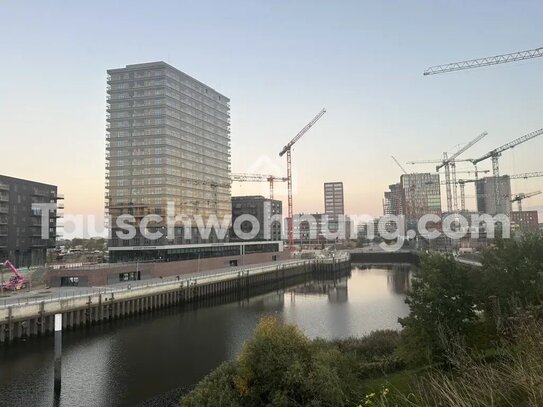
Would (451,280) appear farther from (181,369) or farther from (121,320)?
(121,320)

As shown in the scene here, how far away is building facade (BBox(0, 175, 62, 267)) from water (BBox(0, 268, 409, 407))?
49776 millimetres

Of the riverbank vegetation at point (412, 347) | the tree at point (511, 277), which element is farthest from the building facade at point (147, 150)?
the tree at point (511, 277)

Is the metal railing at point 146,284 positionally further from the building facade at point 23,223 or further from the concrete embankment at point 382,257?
the concrete embankment at point 382,257

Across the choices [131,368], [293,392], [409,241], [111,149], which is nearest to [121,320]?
[131,368]

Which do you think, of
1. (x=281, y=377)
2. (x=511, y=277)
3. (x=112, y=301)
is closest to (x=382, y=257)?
(x=112, y=301)

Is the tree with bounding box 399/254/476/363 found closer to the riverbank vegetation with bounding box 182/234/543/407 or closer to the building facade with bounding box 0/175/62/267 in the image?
the riverbank vegetation with bounding box 182/234/543/407

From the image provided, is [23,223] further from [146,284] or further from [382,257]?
[382,257]

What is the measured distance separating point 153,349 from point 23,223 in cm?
6991

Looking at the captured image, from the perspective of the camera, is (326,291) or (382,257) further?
(382,257)

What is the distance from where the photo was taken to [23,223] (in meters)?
92.6

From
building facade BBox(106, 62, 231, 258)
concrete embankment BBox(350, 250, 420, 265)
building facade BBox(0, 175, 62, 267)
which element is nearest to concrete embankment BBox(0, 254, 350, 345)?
building facade BBox(106, 62, 231, 258)

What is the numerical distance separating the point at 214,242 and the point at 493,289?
A: 81018 mm

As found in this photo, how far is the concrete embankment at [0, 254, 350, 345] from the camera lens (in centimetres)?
4050

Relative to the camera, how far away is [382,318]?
51688 millimetres
